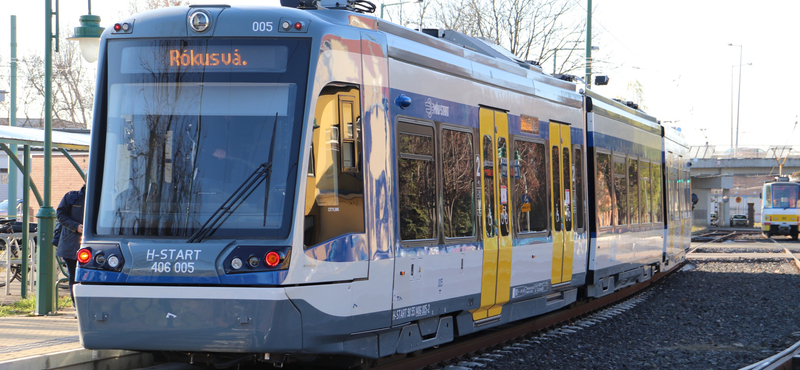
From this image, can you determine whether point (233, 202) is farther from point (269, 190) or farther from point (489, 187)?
point (489, 187)

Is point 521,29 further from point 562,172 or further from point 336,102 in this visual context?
point 336,102

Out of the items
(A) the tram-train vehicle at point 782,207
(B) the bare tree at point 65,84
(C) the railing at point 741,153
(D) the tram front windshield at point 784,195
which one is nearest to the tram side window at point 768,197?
(A) the tram-train vehicle at point 782,207

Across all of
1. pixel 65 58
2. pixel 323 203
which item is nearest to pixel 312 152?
pixel 323 203

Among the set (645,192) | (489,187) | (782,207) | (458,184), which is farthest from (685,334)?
(782,207)

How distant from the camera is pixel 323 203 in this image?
649 cm

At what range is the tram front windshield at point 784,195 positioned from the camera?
1730 inches

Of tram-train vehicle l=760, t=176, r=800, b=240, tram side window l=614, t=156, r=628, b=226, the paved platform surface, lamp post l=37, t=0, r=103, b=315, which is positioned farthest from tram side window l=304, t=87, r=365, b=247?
tram-train vehicle l=760, t=176, r=800, b=240

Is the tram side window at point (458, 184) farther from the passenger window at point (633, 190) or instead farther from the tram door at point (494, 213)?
the passenger window at point (633, 190)

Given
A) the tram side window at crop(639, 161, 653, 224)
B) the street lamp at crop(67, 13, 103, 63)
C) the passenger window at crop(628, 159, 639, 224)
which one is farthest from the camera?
the tram side window at crop(639, 161, 653, 224)

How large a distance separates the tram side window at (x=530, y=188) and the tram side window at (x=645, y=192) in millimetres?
5466

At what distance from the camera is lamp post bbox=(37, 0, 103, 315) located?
10.4 m

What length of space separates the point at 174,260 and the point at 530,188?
4.89 m

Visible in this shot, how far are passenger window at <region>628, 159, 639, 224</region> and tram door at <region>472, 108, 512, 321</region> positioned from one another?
5807 millimetres

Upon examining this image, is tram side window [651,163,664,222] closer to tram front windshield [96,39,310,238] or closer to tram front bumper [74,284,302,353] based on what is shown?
tram front windshield [96,39,310,238]
